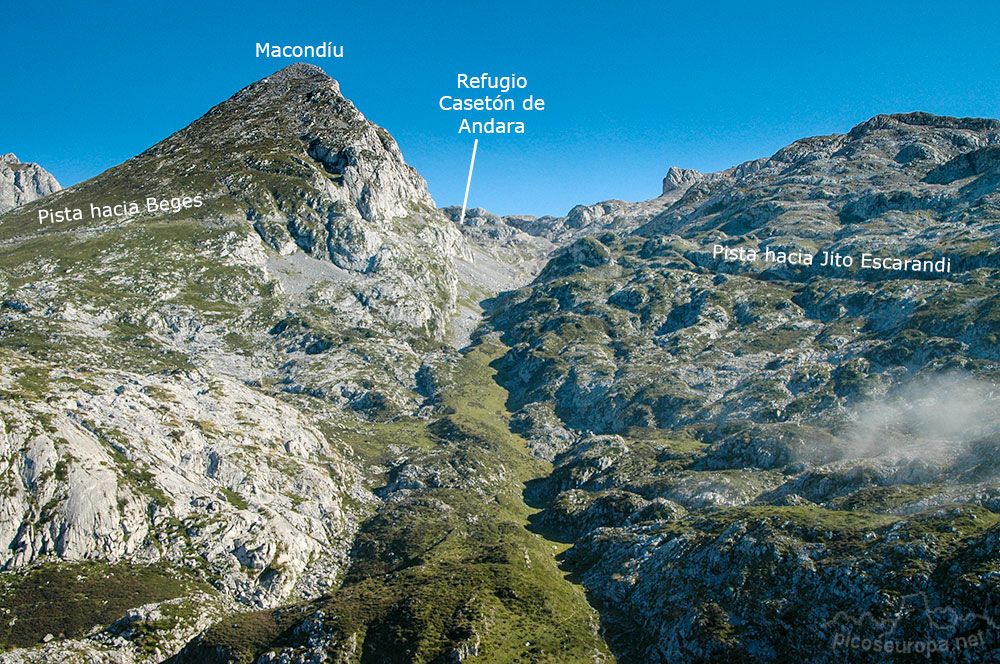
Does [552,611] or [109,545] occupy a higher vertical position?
[109,545]

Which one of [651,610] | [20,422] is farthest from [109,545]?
[651,610]

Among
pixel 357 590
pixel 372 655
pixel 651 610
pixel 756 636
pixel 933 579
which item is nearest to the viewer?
pixel 933 579

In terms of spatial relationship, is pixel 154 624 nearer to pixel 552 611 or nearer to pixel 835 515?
pixel 552 611

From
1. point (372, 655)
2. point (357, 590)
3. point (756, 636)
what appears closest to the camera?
point (756, 636)

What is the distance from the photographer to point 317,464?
188000 millimetres

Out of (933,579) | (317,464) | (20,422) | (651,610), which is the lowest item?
(651,610)

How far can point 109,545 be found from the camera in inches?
4788

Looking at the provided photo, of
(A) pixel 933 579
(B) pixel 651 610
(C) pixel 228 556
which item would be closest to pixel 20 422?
(C) pixel 228 556

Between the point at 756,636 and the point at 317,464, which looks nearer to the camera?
the point at 756,636

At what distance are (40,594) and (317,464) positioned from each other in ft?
278

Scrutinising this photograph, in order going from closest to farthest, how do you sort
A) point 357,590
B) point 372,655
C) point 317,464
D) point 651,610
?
point 372,655 → point 651,610 → point 357,590 → point 317,464

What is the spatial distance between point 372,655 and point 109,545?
5937 centimetres

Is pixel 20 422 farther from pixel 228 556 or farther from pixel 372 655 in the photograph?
pixel 372 655

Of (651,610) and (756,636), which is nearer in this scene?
(756,636)
